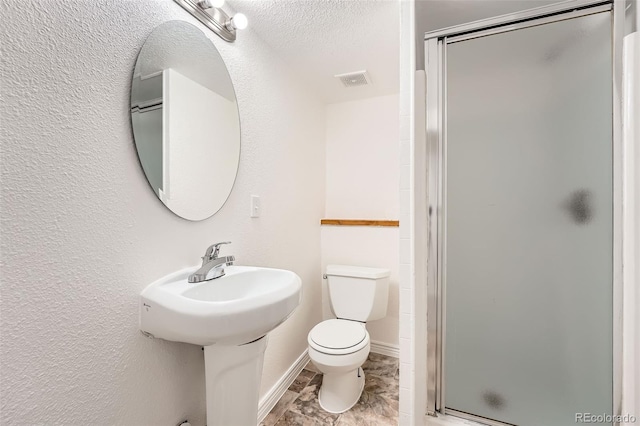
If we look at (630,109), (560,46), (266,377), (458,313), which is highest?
(560,46)

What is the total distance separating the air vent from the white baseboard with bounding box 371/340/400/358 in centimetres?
200

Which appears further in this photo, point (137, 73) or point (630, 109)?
point (630, 109)

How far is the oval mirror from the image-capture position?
0.93 m

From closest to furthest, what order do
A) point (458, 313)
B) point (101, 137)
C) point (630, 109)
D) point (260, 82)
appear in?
1. point (101, 137)
2. point (630, 109)
3. point (458, 313)
4. point (260, 82)

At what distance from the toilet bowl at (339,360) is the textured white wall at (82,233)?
0.60 meters

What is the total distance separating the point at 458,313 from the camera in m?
1.30

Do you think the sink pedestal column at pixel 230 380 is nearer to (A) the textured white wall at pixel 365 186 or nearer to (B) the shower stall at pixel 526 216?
(B) the shower stall at pixel 526 216

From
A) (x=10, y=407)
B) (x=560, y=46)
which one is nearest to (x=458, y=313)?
(x=560, y=46)

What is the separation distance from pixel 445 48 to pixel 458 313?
1266mm

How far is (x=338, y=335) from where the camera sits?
1590 millimetres

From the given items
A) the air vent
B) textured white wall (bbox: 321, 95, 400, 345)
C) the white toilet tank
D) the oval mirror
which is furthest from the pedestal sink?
the air vent

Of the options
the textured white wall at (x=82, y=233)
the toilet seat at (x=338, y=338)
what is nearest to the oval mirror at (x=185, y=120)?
the textured white wall at (x=82, y=233)

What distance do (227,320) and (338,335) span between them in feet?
3.13

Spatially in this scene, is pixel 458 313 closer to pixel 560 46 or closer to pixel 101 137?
pixel 560 46
